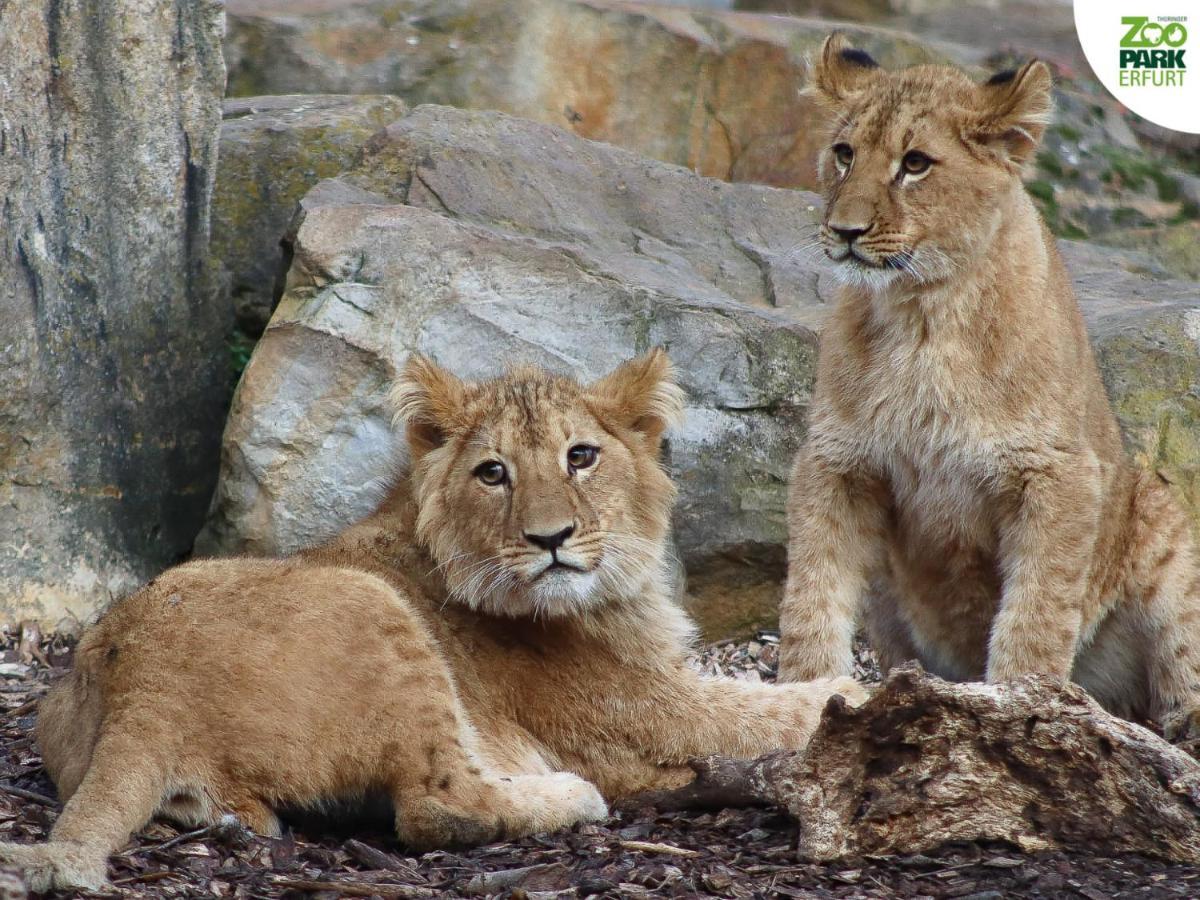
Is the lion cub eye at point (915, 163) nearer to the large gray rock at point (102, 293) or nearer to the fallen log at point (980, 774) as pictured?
the fallen log at point (980, 774)

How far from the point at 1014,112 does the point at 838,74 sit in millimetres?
807

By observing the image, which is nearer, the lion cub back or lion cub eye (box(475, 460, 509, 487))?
the lion cub back

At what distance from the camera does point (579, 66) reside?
43.1 ft

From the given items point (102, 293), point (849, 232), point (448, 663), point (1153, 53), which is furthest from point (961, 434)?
point (1153, 53)

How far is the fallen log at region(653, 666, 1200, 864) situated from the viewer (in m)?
4.80

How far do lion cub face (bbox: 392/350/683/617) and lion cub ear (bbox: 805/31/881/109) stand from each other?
137 centimetres

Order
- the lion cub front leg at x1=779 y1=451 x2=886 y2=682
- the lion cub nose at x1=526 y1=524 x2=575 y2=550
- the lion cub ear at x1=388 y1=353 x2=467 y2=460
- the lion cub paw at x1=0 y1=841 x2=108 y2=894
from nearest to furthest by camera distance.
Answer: the lion cub paw at x1=0 y1=841 x2=108 y2=894 → the lion cub nose at x1=526 y1=524 x2=575 y2=550 → the lion cub ear at x1=388 y1=353 x2=467 y2=460 → the lion cub front leg at x1=779 y1=451 x2=886 y2=682

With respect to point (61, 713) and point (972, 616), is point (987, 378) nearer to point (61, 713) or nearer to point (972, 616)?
point (972, 616)

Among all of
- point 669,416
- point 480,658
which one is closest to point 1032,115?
point 669,416

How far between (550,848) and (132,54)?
4.66 metres

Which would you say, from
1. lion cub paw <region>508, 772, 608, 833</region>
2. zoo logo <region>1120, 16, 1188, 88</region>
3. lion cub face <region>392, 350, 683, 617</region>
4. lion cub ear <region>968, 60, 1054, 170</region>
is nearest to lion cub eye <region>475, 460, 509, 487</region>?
lion cub face <region>392, 350, 683, 617</region>

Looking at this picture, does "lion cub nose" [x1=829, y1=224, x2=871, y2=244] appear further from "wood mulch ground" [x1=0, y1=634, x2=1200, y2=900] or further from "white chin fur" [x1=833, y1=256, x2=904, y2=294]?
"wood mulch ground" [x1=0, y1=634, x2=1200, y2=900]

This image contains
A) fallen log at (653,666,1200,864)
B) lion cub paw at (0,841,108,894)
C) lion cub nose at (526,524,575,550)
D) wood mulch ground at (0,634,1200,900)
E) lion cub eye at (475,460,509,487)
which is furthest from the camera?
lion cub eye at (475,460,509,487)

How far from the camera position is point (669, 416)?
20.2ft
